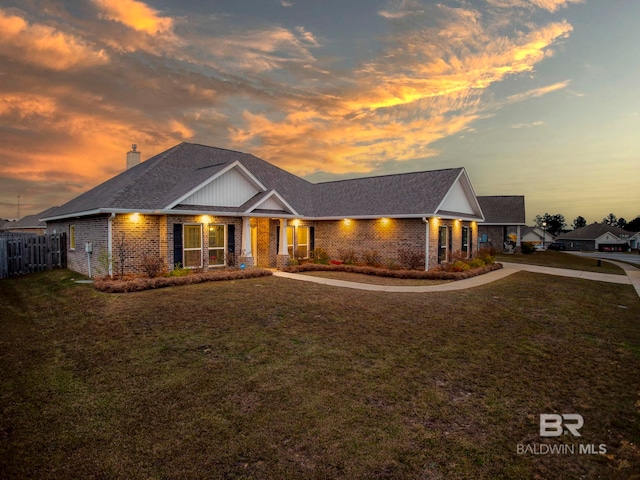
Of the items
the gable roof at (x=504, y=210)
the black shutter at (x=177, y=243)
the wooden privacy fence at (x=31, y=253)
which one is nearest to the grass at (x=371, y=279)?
the black shutter at (x=177, y=243)

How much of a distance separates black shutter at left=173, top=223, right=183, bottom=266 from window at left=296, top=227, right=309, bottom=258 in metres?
Result: 8.27

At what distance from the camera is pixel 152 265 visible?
14.1m

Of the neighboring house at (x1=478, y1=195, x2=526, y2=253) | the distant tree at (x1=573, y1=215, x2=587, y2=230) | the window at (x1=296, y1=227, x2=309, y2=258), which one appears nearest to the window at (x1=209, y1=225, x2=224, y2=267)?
the window at (x1=296, y1=227, x2=309, y2=258)

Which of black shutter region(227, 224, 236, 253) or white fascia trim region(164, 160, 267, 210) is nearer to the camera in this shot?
white fascia trim region(164, 160, 267, 210)

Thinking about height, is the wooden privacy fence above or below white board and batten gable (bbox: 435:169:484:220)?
below

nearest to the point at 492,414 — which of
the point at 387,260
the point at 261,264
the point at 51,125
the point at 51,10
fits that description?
the point at 387,260

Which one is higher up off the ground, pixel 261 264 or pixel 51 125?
pixel 51 125

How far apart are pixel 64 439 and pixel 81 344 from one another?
3.85 metres

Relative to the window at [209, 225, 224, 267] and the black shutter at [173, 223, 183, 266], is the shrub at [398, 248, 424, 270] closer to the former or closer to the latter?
the window at [209, 225, 224, 267]

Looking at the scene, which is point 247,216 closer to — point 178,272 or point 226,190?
point 226,190

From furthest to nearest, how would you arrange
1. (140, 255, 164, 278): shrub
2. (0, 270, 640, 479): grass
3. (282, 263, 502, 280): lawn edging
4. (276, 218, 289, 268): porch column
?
(276, 218, 289, 268): porch column < (282, 263, 502, 280): lawn edging < (140, 255, 164, 278): shrub < (0, 270, 640, 479): grass

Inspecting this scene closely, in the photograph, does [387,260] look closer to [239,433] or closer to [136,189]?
[136,189]

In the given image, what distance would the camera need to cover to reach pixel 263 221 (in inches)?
821

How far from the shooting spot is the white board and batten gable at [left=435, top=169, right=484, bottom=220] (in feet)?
68.6
